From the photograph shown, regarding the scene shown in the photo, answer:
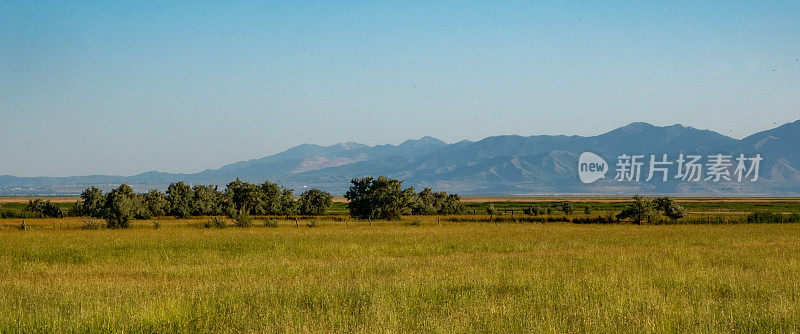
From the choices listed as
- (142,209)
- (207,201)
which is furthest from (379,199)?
(142,209)

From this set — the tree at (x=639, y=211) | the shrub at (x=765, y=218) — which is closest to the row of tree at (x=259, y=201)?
the tree at (x=639, y=211)

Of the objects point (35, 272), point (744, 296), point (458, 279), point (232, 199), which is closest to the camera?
point (744, 296)

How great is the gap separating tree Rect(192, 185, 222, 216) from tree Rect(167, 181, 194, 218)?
0.76 m

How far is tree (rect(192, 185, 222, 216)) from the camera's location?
95.8 m

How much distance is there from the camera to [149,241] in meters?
39.4

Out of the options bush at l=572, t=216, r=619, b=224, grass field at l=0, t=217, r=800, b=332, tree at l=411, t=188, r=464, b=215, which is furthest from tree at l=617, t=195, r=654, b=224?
grass field at l=0, t=217, r=800, b=332

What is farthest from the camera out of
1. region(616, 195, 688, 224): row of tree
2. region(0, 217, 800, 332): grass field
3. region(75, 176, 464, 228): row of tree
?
region(75, 176, 464, 228): row of tree

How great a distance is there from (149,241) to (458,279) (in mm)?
26649

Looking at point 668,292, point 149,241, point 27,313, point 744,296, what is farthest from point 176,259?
point 744,296

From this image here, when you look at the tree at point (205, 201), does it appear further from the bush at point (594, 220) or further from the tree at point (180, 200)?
the bush at point (594, 220)

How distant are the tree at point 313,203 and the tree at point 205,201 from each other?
14.5 m

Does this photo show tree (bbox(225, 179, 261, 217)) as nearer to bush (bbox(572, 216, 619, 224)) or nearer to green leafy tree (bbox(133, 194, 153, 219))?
green leafy tree (bbox(133, 194, 153, 219))

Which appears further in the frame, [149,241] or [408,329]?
[149,241]

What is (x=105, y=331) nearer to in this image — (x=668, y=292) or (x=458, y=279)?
(x=458, y=279)
